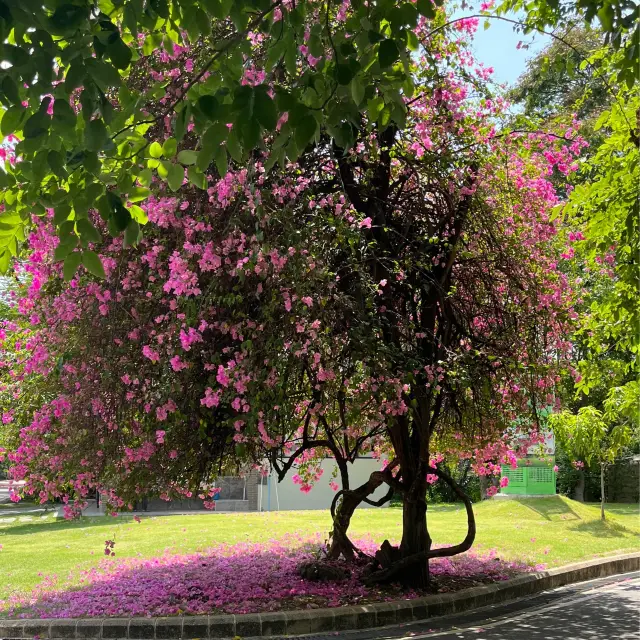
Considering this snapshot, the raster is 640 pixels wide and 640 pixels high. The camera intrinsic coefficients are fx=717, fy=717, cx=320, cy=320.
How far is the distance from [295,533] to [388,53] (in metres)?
12.9

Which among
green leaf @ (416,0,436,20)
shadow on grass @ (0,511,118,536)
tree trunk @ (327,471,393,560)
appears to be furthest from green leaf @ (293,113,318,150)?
shadow on grass @ (0,511,118,536)

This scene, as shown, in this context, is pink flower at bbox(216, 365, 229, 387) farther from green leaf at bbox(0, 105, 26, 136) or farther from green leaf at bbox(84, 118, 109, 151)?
green leaf at bbox(84, 118, 109, 151)

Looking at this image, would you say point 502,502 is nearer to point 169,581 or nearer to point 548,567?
point 548,567

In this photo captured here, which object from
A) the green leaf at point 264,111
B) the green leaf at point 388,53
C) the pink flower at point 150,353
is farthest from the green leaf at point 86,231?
the pink flower at point 150,353

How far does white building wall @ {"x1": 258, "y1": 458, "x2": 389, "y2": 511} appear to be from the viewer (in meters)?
24.1

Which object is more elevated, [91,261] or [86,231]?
[86,231]

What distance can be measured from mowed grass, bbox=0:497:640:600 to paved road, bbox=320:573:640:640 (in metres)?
1.95

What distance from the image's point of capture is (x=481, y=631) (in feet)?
25.1

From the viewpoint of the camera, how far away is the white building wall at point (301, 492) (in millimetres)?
24062

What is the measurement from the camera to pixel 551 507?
1875 centimetres

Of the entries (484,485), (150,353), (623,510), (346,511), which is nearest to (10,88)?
(150,353)

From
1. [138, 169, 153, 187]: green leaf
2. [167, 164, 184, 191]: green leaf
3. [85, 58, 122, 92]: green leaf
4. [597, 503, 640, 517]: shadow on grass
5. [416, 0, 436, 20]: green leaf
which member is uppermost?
[416, 0, 436, 20]: green leaf

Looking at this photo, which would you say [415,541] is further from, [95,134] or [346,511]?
[95,134]

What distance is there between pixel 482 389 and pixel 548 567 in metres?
3.84
